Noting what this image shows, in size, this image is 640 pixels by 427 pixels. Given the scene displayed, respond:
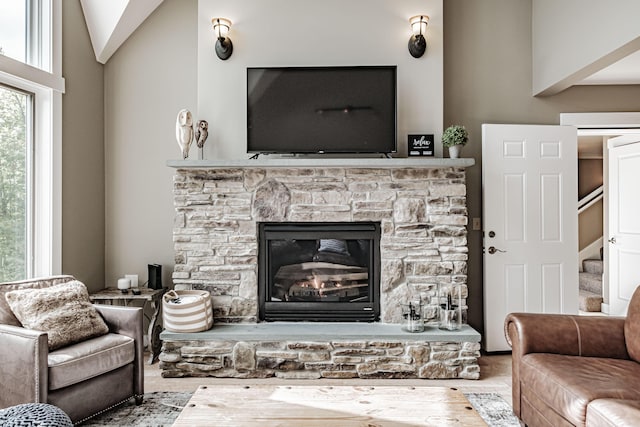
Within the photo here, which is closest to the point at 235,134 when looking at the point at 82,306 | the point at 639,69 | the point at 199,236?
the point at 199,236

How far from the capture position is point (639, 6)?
106 inches

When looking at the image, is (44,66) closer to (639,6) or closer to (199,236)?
(199,236)

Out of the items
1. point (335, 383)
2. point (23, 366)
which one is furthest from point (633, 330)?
point (23, 366)

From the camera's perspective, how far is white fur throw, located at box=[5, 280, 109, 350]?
8.52 ft

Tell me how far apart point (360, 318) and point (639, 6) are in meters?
2.73

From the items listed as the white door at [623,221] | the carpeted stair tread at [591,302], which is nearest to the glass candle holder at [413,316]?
the white door at [623,221]

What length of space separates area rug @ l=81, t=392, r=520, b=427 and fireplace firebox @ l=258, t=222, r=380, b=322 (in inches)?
38.1

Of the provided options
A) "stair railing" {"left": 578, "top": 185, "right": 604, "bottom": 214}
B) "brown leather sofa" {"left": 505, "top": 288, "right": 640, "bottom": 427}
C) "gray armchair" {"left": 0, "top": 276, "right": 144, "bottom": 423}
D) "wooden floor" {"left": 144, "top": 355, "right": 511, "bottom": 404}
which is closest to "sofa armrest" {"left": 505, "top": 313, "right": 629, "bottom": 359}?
"brown leather sofa" {"left": 505, "top": 288, "right": 640, "bottom": 427}

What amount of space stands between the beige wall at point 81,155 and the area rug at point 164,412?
1383mm

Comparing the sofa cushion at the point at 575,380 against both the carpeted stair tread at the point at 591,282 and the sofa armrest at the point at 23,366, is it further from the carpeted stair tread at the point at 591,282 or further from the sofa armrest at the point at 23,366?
the carpeted stair tread at the point at 591,282

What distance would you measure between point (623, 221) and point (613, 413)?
3.99 meters

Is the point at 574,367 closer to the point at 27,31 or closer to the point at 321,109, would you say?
the point at 321,109

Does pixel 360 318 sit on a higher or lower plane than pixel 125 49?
lower

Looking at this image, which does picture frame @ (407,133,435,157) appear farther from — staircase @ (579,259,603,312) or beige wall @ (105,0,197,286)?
staircase @ (579,259,603,312)
